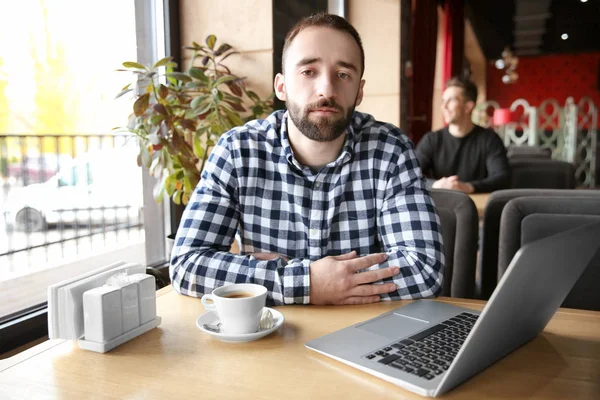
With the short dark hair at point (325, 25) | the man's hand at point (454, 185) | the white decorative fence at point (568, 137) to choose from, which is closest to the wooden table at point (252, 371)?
the short dark hair at point (325, 25)

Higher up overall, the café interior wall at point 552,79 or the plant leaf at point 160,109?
the café interior wall at point 552,79

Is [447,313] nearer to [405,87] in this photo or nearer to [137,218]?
[137,218]

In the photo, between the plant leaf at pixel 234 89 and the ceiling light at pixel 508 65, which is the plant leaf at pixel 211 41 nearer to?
the plant leaf at pixel 234 89

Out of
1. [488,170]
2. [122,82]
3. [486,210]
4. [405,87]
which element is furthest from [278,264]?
[405,87]

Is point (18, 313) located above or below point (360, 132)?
below

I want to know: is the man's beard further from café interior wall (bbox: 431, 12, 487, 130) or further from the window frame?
café interior wall (bbox: 431, 12, 487, 130)

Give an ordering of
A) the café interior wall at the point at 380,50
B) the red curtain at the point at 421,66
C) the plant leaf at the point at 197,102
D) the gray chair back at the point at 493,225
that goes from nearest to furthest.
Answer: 1. the gray chair back at the point at 493,225
2. the plant leaf at the point at 197,102
3. the café interior wall at the point at 380,50
4. the red curtain at the point at 421,66

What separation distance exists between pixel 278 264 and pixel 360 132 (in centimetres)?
53

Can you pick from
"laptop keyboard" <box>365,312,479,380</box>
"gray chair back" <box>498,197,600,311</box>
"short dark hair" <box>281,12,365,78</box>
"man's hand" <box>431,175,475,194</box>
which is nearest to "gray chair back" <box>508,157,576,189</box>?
"man's hand" <box>431,175,475,194</box>

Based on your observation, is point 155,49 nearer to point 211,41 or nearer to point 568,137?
point 211,41

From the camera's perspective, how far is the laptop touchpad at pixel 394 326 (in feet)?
3.11

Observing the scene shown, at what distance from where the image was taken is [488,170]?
3.53 m

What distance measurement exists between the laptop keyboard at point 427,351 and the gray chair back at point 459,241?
708 millimetres

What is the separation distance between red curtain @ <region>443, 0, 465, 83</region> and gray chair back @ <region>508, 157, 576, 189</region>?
4.08 meters
